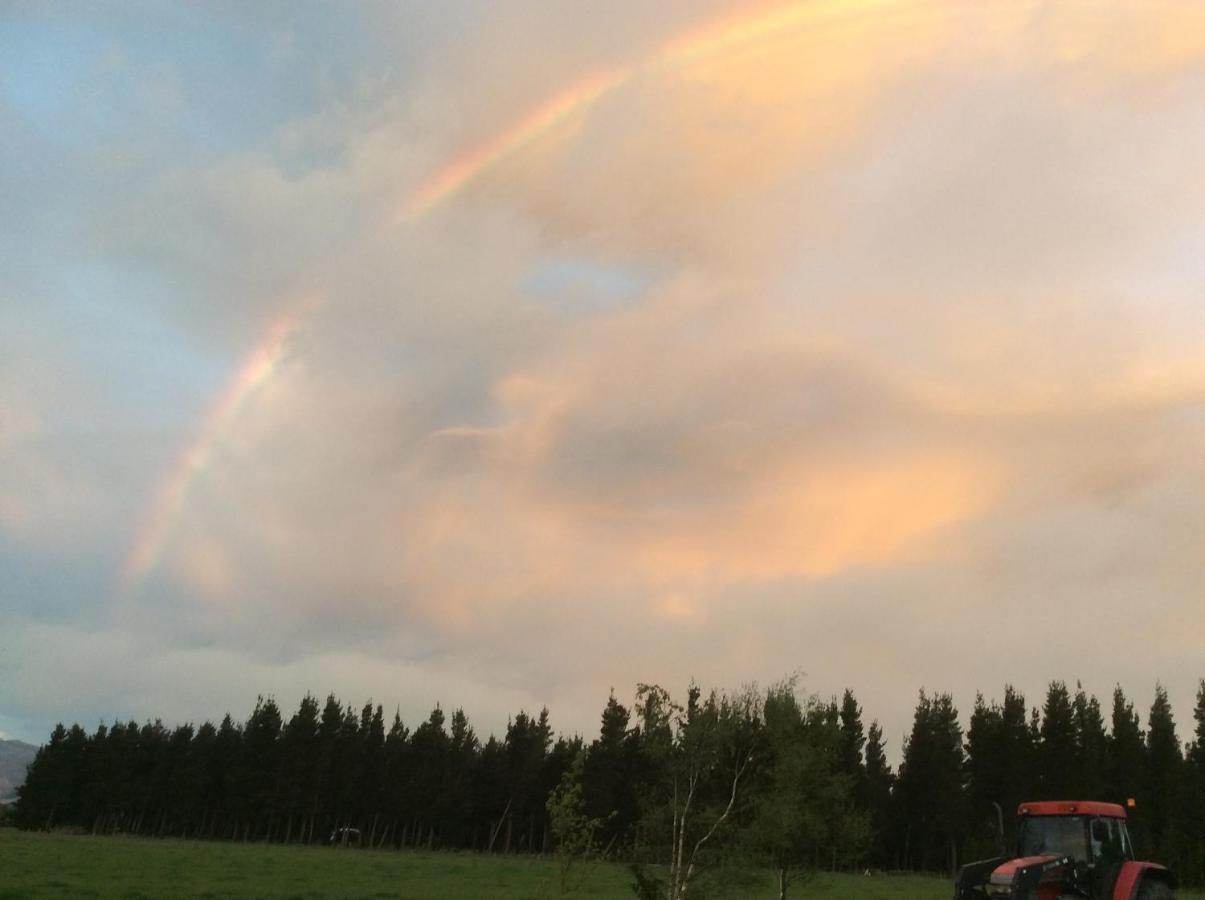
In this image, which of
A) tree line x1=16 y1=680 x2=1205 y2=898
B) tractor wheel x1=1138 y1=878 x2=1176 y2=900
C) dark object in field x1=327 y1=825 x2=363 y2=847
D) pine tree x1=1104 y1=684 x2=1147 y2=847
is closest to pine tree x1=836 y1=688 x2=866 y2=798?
tree line x1=16 y1=680 x2=1205 y2=898

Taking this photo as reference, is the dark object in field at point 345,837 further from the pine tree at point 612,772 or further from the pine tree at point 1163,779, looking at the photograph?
the pine tree at point 1163,779

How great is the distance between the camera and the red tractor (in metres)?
20.7

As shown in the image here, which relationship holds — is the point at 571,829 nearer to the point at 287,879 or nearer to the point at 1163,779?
the point at 287,879

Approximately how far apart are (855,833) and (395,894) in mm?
19274

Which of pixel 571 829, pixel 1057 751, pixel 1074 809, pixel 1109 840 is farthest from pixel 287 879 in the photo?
pixel 1057 751

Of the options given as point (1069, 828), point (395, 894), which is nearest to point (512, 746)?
point (395, 894)

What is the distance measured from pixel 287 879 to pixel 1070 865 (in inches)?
1529

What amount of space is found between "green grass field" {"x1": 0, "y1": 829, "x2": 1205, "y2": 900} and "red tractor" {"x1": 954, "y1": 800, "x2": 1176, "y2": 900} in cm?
910

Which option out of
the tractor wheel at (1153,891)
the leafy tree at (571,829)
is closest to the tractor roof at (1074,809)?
the tractor wheel at (1153,891)

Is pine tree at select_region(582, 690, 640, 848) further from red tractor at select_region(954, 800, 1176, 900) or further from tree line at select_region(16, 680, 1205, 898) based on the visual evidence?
red tractor at select_region(954, 800, 1176, 900)

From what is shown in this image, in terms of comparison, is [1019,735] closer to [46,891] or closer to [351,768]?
[351,768]

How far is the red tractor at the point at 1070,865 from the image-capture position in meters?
20.7

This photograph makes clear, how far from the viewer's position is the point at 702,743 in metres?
29.5

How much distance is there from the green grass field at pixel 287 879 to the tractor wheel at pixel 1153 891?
1086 centimetres
